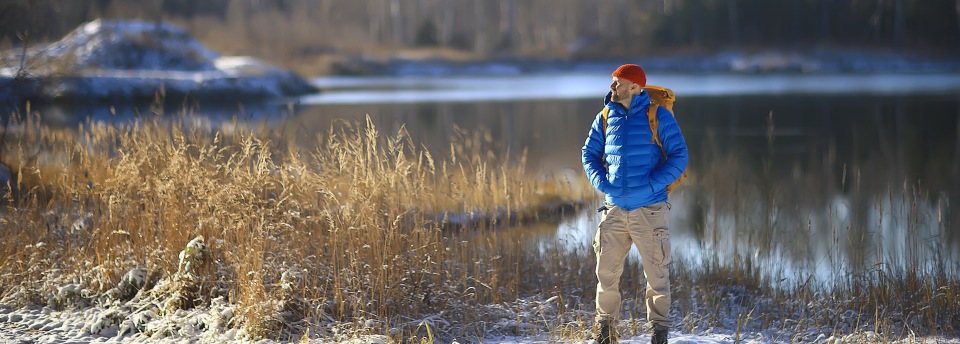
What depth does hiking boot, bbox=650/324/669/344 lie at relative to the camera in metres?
4.69

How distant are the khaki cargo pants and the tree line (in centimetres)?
3733

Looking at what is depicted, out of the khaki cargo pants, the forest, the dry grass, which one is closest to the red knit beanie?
the khaki cargo pants

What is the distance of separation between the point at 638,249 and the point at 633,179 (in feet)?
1.22

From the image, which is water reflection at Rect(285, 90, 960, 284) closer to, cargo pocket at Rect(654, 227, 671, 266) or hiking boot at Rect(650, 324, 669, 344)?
hiking boot at Rect(650, 324, 669, 344)

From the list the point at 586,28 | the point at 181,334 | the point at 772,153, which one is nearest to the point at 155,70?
the point at 772,153

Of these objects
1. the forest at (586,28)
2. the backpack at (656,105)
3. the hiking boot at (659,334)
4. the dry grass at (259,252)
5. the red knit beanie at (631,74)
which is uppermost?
the forest at (586,28)

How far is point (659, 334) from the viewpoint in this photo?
4711 millimetres

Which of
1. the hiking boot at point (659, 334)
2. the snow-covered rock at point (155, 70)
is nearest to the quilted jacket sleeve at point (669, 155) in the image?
the hiking boot at point (659, 334)

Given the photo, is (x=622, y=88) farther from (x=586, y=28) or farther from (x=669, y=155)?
(x=586, y=28)

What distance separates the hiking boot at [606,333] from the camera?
15.5 ft

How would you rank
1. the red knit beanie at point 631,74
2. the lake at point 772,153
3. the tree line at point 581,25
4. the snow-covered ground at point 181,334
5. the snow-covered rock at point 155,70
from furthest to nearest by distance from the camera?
1. the tree line at point 581,25
2. the snow-covered rock at point 155,70
3. the lake at point 772,153
4. the snow-covered ground at point 181,334
5. the red knit beanie at point 631,74

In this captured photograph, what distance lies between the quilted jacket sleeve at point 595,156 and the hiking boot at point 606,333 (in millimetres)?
726

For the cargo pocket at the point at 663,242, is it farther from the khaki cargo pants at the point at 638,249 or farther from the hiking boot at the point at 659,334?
the hiking boot at the point at 659,334

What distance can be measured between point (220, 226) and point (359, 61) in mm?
45891
